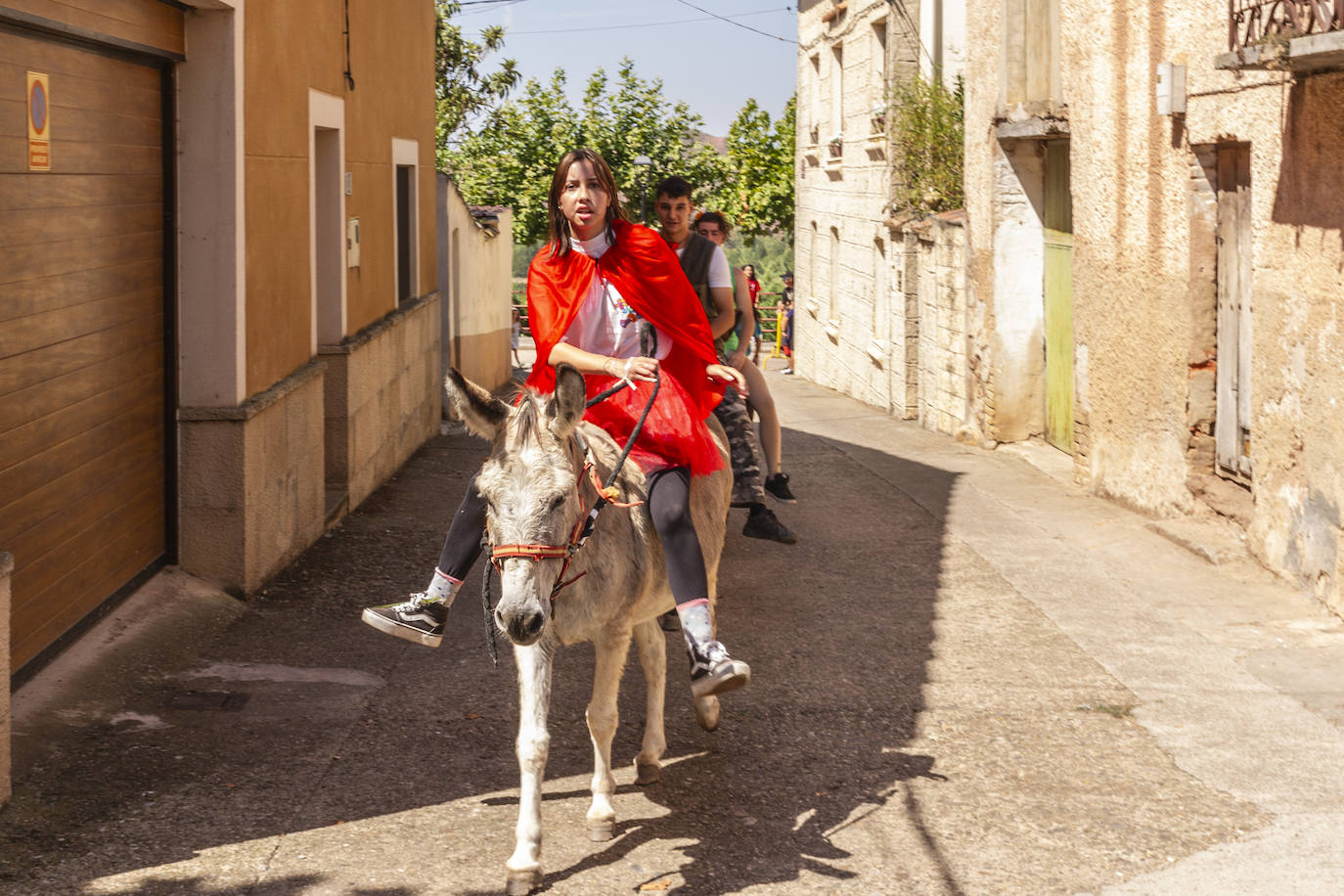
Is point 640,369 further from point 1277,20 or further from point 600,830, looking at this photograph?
point 1277,20

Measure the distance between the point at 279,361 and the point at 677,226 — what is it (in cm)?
250

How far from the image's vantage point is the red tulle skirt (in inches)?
224

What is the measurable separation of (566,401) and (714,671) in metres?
1.11

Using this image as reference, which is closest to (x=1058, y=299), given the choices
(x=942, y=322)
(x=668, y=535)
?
(x=942, y=322)

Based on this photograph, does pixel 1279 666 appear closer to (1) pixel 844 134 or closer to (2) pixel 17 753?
(2) pixel 17 753

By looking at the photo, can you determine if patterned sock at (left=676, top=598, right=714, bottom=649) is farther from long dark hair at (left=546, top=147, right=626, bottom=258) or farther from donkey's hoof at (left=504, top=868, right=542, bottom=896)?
long dark hair at (left=546, top=147, right=626, bottom=258)

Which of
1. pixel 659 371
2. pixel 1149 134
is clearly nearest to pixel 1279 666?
pixel 659 371

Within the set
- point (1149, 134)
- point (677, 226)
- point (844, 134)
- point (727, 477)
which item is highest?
point (844, 134)

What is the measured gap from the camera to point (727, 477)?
21.4 ft

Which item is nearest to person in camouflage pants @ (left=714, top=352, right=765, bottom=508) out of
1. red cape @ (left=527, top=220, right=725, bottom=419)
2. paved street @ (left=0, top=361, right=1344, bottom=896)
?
paved street @ (left=0, top=361, right=1344, bottom=896)

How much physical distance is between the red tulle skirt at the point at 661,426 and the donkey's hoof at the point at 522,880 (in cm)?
152

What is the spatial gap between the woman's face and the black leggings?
3.16 feet

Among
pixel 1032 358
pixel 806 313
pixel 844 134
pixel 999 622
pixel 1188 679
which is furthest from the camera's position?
pixel 806 313

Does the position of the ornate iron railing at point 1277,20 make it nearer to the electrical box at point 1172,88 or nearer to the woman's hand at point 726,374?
the electrical box at point 1172,88
